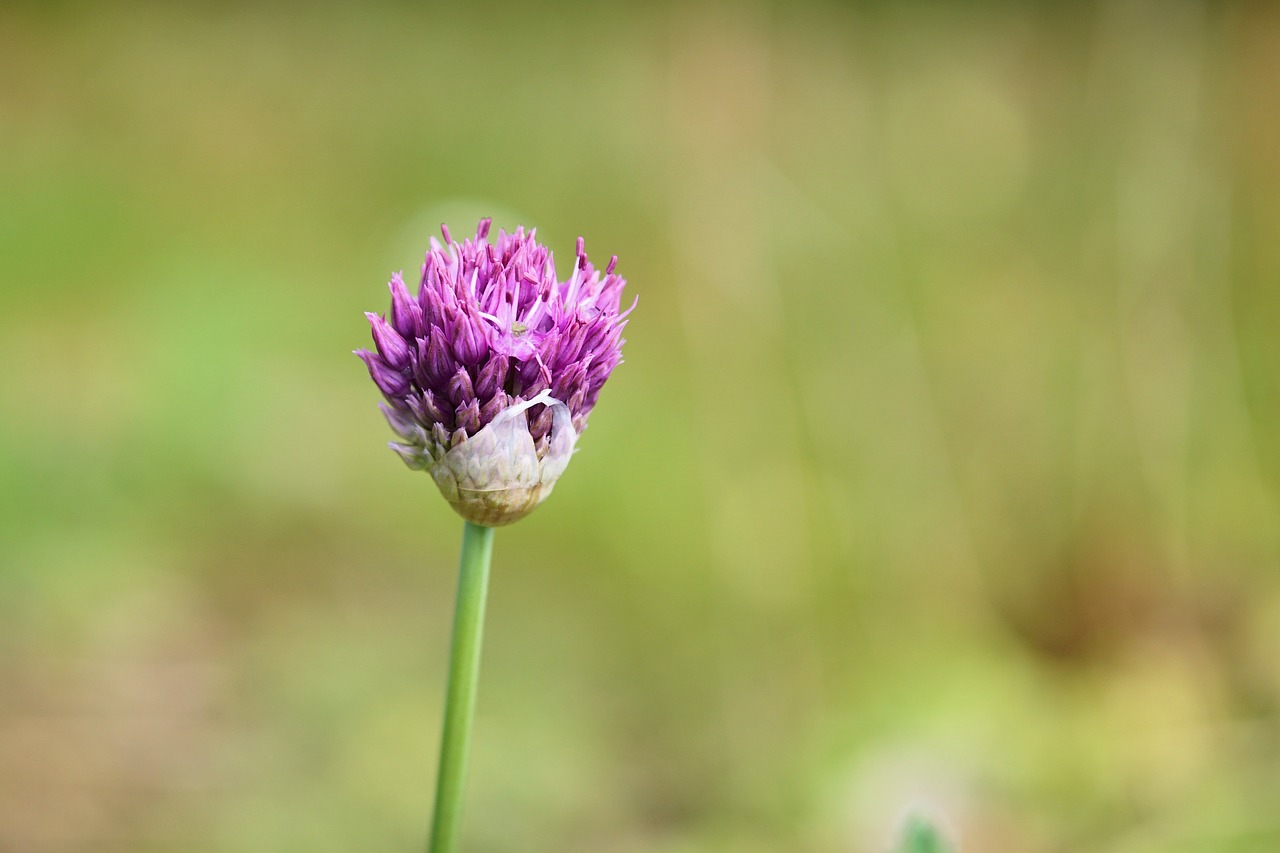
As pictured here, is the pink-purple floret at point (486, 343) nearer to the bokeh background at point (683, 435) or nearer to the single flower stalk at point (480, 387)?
the single flower stalk at point (480, 387)

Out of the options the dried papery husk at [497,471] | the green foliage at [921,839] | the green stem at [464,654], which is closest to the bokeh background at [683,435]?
the green foliage at [921,839]

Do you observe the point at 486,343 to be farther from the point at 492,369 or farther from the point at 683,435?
the point at 683,435

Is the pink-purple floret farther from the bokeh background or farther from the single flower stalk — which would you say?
the bokeh background

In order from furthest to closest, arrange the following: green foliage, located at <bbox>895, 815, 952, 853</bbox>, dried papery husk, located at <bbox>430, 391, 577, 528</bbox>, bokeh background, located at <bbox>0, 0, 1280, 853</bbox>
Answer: bokeh background, located at <bbox>0, 0, 1280, 853</bbox>
green foliage, located at <bbox>895, 815, 952, 853</bbox>
dried papery husk, located at <bbox>430, 391, 577, 528</bbox>

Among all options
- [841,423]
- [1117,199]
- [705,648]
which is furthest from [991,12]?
[705,648]

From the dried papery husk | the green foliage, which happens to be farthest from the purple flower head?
the green foliage

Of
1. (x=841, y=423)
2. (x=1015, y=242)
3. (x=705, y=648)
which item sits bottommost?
(x=705, y=648)

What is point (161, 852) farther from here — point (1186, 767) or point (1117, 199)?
point (1117, 199)

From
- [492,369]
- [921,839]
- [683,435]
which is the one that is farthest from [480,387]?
[683,435]
